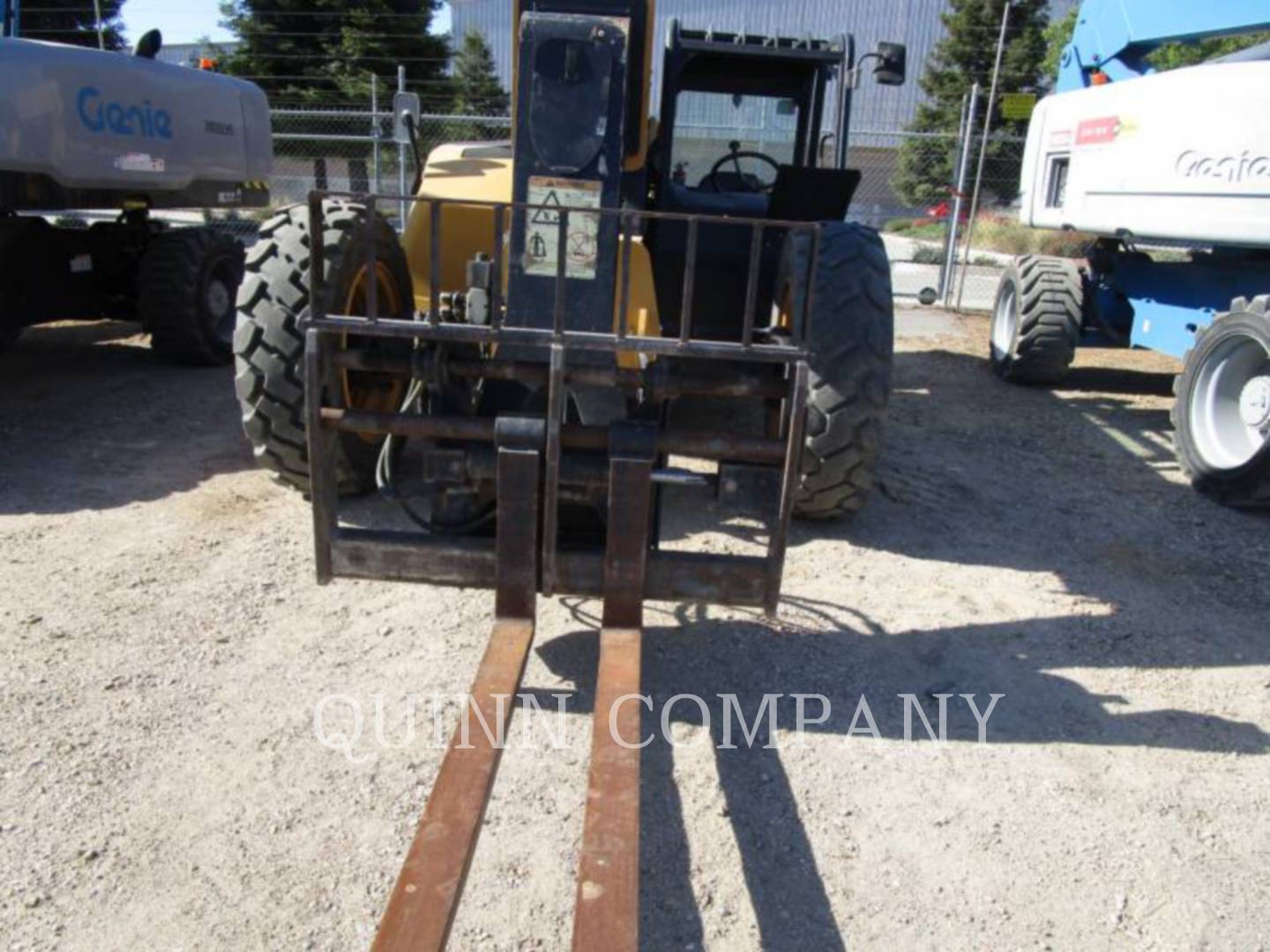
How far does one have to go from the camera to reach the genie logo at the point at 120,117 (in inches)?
258

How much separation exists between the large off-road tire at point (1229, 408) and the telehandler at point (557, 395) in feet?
8.39

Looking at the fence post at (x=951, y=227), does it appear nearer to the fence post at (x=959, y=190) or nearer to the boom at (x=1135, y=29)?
the fence post at (x=959, y=190)

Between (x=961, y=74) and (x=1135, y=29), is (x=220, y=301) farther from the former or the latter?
(x=961, y=74)

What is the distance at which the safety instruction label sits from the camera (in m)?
3.55

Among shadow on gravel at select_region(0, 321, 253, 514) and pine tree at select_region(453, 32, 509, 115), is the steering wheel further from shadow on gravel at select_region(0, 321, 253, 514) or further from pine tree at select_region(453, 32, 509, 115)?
pine tree at select_region(453, 32, 509, 115)

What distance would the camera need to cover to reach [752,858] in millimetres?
2758

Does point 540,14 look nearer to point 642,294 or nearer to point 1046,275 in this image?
point 642,294

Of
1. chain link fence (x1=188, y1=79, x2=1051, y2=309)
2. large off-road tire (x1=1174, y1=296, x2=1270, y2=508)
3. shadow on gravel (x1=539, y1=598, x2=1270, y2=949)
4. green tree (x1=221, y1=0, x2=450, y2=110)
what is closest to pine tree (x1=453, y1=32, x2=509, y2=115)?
green tree (x1=221, y1=0, x2=450, y2=110)

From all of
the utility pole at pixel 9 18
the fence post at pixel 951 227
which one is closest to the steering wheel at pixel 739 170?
the utility pole at pixel 9 18

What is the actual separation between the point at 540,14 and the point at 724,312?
255 centimetres

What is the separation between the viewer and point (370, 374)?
14.9ft

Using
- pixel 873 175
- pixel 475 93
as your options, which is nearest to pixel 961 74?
pixel 873 175

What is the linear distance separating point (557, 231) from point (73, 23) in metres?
24.1

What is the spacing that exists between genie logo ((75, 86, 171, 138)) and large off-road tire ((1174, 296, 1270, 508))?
7.25 m
